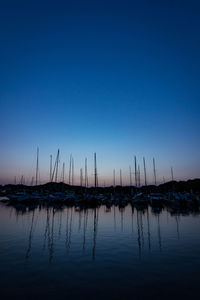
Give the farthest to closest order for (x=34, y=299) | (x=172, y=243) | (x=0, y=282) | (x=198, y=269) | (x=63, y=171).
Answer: (x=63, y=171) → (x=172, y=243) → (x=198, y=269) → (x=0, y=282) → (x=34, y=299)

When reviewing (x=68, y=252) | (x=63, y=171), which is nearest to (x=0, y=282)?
(x=68, y=252)

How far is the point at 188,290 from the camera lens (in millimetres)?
7074

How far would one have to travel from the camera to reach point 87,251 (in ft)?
39.6

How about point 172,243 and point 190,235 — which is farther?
point 190,235

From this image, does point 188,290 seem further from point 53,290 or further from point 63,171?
point 63,171

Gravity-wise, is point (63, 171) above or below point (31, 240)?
above

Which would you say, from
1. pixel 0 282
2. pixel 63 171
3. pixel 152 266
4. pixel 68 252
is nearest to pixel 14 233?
pixel 68 252

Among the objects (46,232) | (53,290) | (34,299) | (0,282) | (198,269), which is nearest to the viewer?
(34,299)

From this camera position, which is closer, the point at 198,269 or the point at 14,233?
the point at 198,269

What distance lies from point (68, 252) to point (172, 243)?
7590mm

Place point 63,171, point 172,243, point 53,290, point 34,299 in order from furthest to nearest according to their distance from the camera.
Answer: point 63,171 < point 172,243 < point 53,290 < point 34,299

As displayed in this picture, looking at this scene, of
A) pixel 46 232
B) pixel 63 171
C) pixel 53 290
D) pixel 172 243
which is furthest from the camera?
pixel 63 171

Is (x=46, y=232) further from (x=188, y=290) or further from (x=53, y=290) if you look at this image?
(x=188, y=290)

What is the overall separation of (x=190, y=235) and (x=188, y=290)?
416 inches
